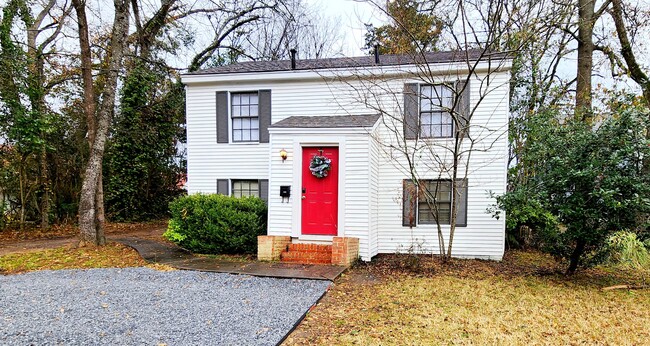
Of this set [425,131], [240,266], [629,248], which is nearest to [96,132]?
[240,266]

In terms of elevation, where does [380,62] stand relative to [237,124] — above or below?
above

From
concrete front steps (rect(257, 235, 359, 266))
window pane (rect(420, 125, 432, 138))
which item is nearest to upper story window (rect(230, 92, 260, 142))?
concrete front steps (rect(257, 235, 359, 266))

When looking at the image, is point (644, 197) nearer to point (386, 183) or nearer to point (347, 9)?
point (386, 183)

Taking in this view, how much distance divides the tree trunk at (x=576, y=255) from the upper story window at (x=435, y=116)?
3079mm

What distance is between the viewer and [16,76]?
848 cm

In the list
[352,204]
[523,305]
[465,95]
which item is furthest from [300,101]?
[523,305]

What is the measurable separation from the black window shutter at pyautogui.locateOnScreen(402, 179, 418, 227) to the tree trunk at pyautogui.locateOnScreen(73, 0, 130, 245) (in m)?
6.51

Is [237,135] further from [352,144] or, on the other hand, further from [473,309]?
[473,309]

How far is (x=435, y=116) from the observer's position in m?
7.58

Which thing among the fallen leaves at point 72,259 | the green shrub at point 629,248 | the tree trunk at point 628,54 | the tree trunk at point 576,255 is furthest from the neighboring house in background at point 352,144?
the tree trunk at point 628,54

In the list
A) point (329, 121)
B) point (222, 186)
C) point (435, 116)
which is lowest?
point (222, 186)

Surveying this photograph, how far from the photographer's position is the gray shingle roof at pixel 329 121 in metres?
6.71

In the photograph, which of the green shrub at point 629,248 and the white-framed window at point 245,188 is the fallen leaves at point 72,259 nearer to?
the white-framed window at point 245,188

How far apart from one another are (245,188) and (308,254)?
278 cm
